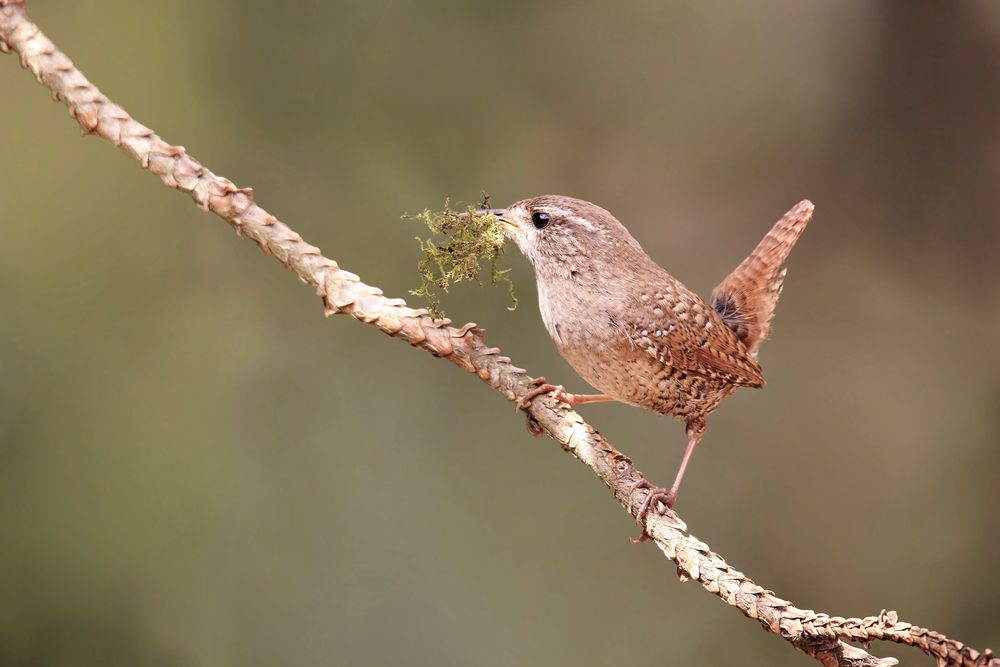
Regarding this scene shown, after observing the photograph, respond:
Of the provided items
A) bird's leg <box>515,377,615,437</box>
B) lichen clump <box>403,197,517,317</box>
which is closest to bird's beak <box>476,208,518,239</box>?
lichen clump <box>403,197,517,317</box>

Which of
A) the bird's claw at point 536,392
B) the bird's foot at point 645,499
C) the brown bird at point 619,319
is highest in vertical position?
the brown bird at point 619,319

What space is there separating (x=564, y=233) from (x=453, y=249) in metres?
0.24

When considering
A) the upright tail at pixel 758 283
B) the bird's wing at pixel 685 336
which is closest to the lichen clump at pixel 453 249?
the bird's wing at pixel 685 336

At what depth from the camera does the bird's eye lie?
1.61 metres

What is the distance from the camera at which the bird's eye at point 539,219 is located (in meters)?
1.61

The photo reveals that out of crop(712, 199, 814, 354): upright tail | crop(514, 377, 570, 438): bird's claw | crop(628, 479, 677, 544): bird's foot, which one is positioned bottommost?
crop(628, 479, 677, 544): bird's foot

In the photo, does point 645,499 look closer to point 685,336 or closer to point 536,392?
point 536,392

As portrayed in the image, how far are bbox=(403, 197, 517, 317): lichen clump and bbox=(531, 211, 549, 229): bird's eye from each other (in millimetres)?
154

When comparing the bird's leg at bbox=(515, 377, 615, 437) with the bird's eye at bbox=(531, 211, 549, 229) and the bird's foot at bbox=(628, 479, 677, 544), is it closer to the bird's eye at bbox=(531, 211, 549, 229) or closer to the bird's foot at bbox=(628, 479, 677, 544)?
the bird's foot at bbox=(628, 479, 677, 544)

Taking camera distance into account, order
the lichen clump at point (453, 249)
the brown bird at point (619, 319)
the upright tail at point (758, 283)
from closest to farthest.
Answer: the lichen clump at point (453, 249) < the brown bird at point (619, 319) < the upright tail at point (758, 283)

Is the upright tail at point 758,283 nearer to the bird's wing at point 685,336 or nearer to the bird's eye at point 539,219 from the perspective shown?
the bird's wing at point 685,336

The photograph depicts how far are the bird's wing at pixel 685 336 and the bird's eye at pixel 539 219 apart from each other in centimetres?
19

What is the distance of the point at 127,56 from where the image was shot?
2.55 metres

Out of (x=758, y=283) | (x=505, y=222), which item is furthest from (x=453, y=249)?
(x=758, y=283)
